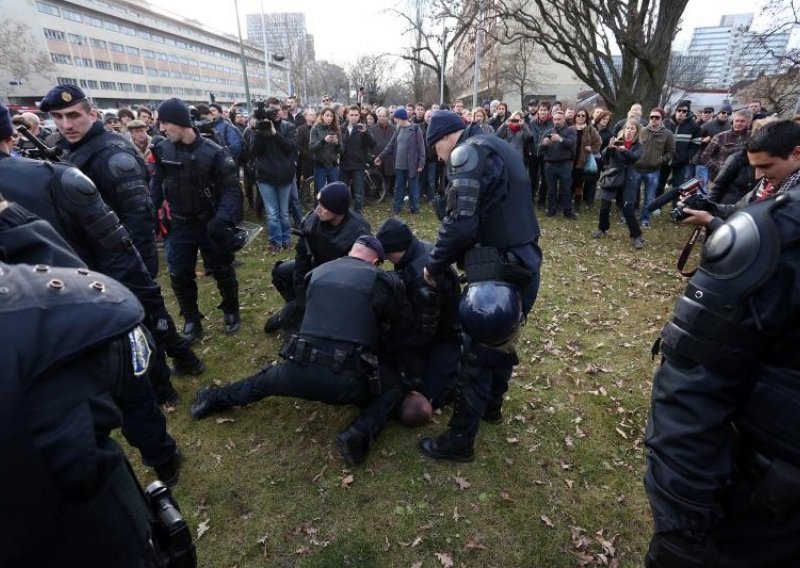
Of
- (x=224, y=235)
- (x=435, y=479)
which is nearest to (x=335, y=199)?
(x=224, y=235)

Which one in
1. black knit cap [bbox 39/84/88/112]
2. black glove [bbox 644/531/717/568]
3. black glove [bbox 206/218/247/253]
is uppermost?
black knit cap [bbox 39/84/88/112]

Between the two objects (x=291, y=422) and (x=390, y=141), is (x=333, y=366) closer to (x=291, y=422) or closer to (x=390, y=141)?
(x=291, y=422)

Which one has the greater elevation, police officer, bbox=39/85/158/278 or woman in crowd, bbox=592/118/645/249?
police officer, bbox=39/85/158/278

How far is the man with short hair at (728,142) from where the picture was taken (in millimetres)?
7478

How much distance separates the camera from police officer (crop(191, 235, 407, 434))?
317 cm

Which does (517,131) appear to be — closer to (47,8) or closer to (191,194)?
(191,194)

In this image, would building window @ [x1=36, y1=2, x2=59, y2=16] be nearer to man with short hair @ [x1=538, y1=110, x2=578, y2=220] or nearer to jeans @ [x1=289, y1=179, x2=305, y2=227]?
jeans @ [x1=289, y1=179, x2=305, y2=227]

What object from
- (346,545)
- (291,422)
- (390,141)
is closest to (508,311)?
(346,545)

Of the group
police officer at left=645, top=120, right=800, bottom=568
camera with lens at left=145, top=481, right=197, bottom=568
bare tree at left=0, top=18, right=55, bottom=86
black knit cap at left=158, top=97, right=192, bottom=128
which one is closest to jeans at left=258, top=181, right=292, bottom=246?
black knit cap at left=158, top=97, right=192, bottom=128

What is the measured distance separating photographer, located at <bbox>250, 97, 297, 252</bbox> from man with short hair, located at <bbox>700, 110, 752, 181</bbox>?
718 centimetres

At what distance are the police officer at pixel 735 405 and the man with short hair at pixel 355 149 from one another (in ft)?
29.1

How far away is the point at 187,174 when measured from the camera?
176 inches

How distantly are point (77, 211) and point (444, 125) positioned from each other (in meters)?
2.49

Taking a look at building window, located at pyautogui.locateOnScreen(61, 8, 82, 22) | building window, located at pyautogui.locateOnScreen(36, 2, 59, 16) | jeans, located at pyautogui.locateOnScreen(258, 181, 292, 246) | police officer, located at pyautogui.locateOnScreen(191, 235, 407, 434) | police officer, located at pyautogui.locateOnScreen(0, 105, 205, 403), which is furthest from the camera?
building window, located at pyautogui.locateOnScreen(61, 8, 82, 22)
